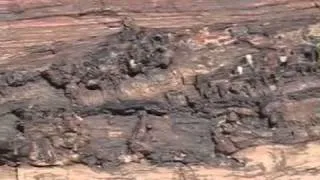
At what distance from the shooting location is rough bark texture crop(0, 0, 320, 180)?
2057mm

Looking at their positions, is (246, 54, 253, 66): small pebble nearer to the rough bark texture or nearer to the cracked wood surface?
the rough bark texture

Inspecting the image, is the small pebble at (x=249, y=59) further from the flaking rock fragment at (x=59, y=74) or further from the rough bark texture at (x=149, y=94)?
the flaking rock fragment at (x=59, y=74)

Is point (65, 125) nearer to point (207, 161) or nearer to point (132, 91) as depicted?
point (132, 91)

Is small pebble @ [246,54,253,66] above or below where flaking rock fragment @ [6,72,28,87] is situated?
above

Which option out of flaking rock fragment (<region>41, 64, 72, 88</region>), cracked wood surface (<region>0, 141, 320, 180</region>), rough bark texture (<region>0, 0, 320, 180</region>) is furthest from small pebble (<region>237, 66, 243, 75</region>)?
flaking rock fragment (<region>41, 64, 72, 88</region>)

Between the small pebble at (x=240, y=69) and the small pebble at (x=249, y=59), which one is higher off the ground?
the small pebble at (x=249, y=59)

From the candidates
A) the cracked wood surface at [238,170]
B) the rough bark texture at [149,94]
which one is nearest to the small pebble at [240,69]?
the rough bark texture at [149,94]

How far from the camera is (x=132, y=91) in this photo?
2076mm

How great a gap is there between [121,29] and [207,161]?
0.33 metres

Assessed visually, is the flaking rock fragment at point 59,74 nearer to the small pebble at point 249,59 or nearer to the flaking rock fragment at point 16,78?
the flaking rock fragment at point 16,78

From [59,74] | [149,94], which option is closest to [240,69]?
[149,94]

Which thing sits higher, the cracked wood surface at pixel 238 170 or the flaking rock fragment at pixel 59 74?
the flaking rock fragment at pixel 59 74

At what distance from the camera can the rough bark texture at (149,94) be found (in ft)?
6.75

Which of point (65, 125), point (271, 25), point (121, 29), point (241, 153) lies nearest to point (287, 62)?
point (271, 25)
